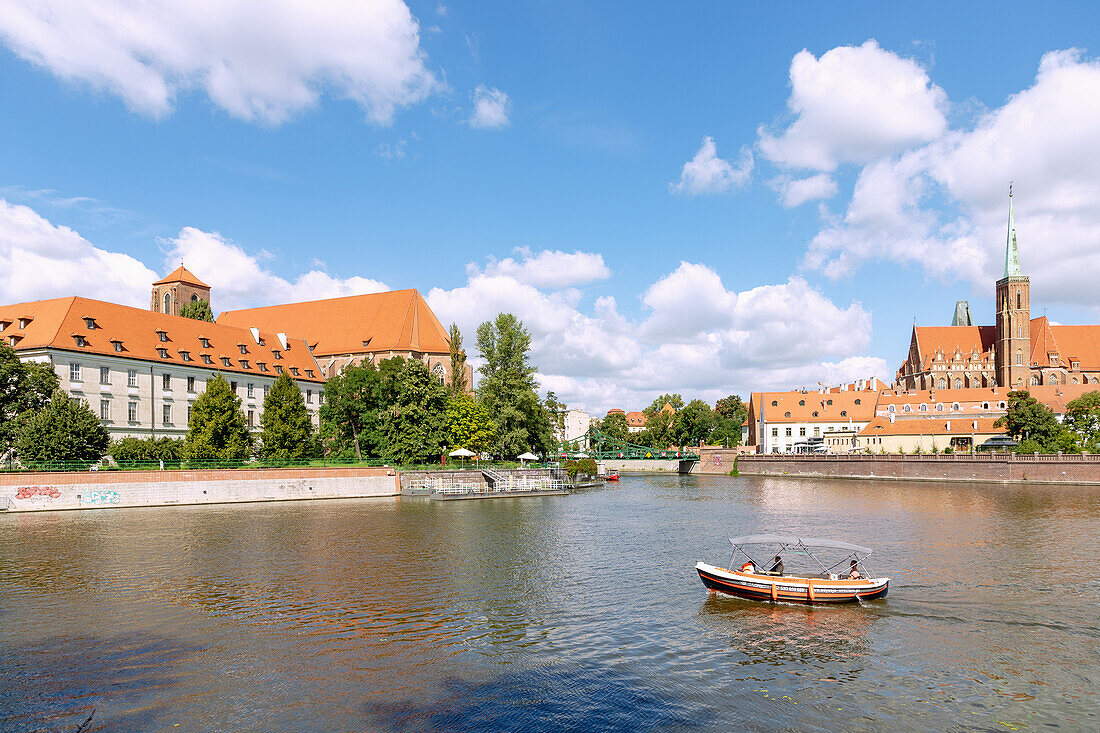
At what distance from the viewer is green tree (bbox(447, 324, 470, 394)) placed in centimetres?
7919

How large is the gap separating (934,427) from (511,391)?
57.7 meters

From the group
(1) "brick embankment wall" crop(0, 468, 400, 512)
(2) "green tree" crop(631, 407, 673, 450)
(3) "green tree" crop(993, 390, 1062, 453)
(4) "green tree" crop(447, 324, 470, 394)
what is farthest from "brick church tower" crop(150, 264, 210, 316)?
(3) "green tree" crop(993, 390, 1062, 453)

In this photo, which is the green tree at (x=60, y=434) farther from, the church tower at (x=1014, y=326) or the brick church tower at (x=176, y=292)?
the church tower at (x=1014, y=326)

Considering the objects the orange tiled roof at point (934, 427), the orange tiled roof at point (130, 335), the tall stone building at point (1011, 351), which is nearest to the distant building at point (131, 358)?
the orange tiled roof at point (130, 335)

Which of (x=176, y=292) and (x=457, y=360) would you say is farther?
(x=176, y=292)

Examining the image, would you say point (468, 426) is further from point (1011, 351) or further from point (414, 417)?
point (1011, 351)

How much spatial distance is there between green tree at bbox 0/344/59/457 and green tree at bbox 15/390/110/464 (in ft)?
3.81

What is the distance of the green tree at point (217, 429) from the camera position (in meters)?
55.8

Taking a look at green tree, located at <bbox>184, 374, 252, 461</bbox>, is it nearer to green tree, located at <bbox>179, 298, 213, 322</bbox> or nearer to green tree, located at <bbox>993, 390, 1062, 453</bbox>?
green tree, located at <bbox>179, 298, 213, 322</bbox>

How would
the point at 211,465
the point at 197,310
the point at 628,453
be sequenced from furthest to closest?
1. the point at 628,453
2. the point at 197,310
3. the point at 211,465

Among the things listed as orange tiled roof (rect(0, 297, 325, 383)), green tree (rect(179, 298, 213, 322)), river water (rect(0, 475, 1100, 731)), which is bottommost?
river water (rect(0, 475, 1100, 731))

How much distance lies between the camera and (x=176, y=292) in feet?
322

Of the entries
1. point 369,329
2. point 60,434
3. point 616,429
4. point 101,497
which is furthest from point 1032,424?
point 60,434

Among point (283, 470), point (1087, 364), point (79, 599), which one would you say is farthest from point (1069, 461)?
point (79, 599)
